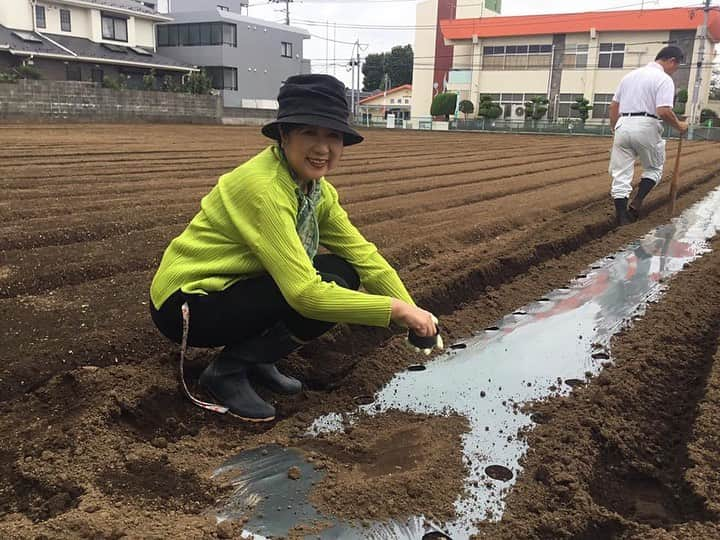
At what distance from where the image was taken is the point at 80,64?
26297 millimetres

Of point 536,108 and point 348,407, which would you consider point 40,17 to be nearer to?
point 536,108

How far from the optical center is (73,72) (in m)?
26.2

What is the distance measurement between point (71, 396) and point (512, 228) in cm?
377

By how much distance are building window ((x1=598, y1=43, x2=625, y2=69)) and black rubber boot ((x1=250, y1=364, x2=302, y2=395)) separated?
119ft

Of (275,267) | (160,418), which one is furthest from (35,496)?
(275,267)

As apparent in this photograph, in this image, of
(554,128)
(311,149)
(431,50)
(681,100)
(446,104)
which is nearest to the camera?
(311,149)

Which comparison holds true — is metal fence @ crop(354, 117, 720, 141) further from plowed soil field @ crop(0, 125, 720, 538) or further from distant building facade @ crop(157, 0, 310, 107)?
plowed soil field @ crop(0, 125, 720, 538)

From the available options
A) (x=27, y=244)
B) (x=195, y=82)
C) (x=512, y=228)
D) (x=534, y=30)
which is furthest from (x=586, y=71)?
(x=27, y=244)

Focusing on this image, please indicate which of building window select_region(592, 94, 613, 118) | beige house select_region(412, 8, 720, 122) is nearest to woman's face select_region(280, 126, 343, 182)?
beige house select_region(412, 8, 720, 122)

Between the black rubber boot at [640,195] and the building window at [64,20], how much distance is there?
2820cm

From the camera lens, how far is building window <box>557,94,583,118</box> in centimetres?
3503

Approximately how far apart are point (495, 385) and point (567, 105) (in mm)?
36371

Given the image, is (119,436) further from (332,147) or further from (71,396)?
(332,147)

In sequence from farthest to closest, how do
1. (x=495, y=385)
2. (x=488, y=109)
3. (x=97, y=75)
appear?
1. (x=488, y=109)
2. (x=97, y=75)
3. (x=495, y=385)
